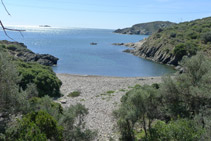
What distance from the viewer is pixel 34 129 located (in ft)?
32.9

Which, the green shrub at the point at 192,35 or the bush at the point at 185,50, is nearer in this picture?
the bush at the point at 185,50

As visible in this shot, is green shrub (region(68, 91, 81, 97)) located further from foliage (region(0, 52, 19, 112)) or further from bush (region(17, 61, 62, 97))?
foliage (region(0, 52, 19, 112))

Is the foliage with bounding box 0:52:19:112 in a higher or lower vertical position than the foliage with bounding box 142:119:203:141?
higher

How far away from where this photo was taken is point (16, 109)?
13.2 metres

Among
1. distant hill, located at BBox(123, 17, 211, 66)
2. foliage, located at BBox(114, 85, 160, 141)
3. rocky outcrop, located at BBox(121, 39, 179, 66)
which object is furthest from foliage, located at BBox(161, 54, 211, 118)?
rocky outcrop, located at BBox(121, 39, 179, 66)

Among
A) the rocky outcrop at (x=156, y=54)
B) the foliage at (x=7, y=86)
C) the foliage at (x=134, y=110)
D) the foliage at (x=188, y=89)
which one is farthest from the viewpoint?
the rocky outcrop at (x=156, y=54)

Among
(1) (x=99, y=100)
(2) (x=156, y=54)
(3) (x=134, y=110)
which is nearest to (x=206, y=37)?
(2) (x=156, y=54)

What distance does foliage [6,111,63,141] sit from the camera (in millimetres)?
9594

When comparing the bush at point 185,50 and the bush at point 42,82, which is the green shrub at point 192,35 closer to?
the bush at point 185,50

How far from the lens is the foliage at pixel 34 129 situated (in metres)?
9.59

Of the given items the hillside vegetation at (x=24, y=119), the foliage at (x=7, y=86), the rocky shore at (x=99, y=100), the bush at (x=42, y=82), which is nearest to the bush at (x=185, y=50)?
the rocky shore at (x=99, y=100)

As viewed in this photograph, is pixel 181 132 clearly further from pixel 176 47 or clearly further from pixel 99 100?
pixel 176 47

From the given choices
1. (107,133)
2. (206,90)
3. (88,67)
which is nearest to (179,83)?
(206,90)

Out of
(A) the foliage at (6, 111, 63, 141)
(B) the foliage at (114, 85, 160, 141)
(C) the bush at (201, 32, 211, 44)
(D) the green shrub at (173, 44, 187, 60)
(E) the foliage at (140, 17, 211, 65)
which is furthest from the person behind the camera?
(C) the bush at (201, 32, 211, 44)
